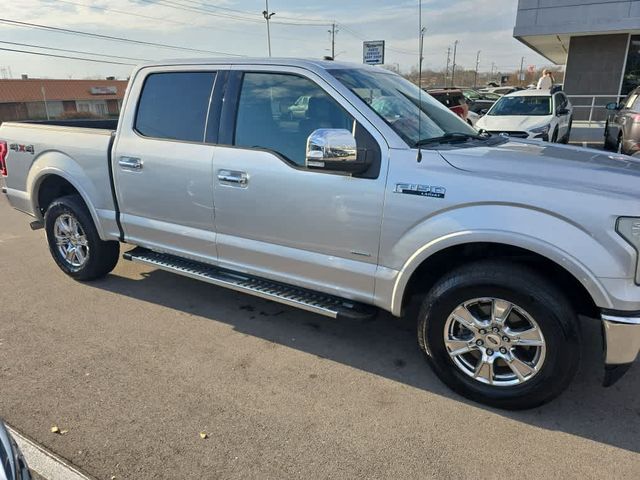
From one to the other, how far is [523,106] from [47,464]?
12.1 meters

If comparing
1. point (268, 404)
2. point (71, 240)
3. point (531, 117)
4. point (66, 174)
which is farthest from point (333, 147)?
point (531, 117)

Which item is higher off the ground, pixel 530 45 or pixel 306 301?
pixel 530 45

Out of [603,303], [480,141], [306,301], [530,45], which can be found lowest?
[306,301]

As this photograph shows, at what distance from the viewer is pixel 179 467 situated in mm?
2469

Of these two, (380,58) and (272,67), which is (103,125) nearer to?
(272,67)

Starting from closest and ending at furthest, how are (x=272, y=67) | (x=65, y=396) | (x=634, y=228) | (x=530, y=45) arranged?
(x=634, y=228)
(x=65, y=396)
(x=272, y=67)
(x=530, y=45)

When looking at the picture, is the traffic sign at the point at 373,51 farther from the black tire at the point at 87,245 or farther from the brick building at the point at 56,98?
the brick building at the point at 56,98

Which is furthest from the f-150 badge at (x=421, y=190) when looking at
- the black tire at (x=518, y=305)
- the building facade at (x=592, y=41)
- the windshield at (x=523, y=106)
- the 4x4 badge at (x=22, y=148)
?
the building facade at (x=592, y=41)

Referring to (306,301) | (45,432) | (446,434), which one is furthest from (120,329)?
(446,434)

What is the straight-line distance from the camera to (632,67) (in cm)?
1922

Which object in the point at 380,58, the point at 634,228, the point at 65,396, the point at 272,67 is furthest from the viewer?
the point at 380,58

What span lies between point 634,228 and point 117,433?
2940 mm

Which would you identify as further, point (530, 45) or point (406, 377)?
point (530, 45)

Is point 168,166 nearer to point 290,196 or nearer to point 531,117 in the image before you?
point 290,196
